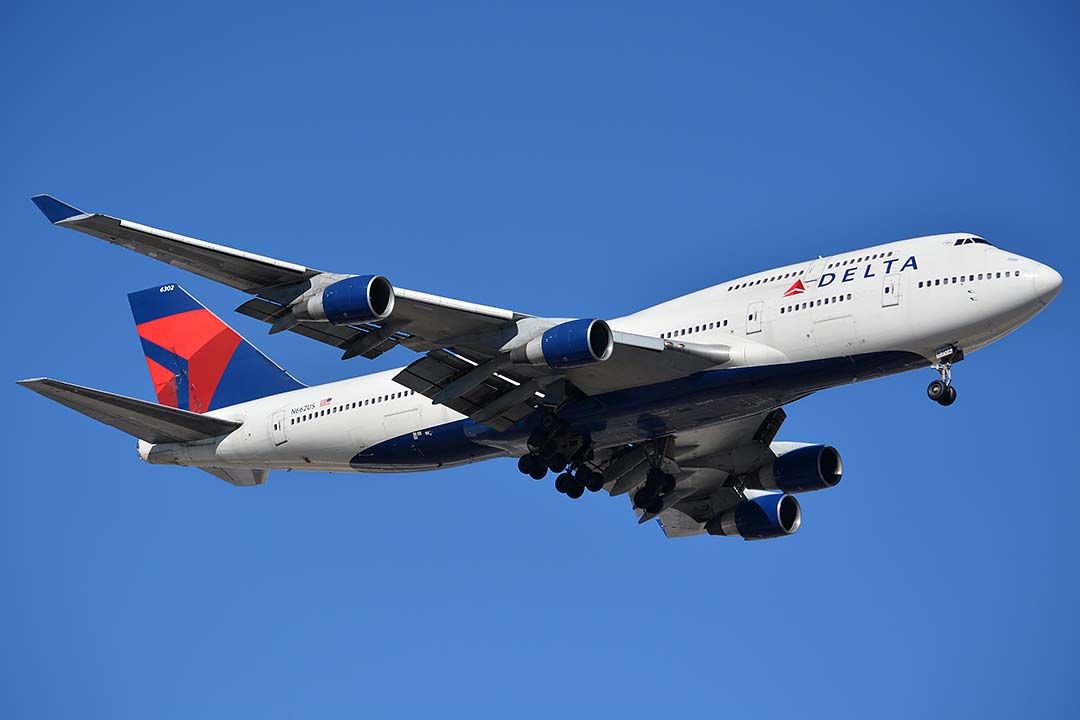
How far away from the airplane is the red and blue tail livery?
0.39 feet

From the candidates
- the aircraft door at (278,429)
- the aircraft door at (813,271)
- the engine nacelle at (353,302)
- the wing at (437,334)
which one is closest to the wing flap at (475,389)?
the wing at (437,334)

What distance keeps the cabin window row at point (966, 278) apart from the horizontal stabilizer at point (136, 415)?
61.0 ft

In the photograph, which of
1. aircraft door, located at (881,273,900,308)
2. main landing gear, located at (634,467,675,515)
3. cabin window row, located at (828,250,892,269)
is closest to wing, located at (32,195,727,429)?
cabin window row, located at (828,250,892,269)

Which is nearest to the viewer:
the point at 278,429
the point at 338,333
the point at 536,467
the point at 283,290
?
the point at 283,290

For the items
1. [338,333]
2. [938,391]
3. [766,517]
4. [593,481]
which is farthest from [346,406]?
[938,391]

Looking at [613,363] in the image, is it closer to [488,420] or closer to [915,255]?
[488,420]

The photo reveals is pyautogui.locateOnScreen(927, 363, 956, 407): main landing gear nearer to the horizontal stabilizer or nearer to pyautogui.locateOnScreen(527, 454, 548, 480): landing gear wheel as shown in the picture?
pyautogui.locateOnScreen(527, 454, 548, 480): landing gear wheel

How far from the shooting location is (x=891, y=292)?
105 ft

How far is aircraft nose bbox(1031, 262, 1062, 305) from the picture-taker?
3103cm

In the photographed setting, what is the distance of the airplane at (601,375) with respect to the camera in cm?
3134

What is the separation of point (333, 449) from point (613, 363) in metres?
8.83

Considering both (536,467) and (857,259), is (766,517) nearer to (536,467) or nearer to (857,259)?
(536,467)

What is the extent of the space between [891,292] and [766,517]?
36.7 feet

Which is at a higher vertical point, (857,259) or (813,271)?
(857,259)
